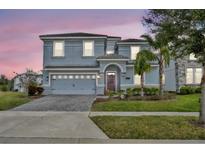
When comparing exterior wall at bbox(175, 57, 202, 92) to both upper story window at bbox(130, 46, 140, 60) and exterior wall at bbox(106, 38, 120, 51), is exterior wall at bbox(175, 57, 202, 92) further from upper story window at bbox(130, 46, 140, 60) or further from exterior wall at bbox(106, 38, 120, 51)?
exterior wall at bbox(106, 38, 120, 51)

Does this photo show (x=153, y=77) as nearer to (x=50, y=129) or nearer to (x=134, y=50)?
(x=134, y=50)

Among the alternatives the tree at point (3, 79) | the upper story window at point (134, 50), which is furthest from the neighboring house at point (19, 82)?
the upper story window at point (134, 50)

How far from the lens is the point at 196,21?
979cm

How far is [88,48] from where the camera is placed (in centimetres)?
2370

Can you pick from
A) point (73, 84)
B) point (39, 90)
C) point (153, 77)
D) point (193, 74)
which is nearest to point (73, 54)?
point (73, 84)

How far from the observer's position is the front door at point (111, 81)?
77.9ft

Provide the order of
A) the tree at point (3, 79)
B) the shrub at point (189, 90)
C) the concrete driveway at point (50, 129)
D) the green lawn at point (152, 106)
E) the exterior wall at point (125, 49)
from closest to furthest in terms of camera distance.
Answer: the concrete driveway at point (50, 129) < the green lawn at point (152, 106) < the shrub at point (189, 90) < the exterior wall at point (125, 49) < the tree at point (3, 79)

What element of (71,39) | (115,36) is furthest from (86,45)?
(115,36)

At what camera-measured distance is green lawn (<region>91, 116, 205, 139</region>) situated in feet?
28.0

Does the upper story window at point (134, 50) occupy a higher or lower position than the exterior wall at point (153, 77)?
higher

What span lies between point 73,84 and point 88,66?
5.87ft

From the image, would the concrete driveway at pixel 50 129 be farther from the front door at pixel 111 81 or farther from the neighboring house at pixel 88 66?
the front door at pixel 111 81

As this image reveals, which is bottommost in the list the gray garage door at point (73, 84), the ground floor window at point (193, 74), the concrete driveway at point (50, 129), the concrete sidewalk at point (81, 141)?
the concrete sidewalk at point (81, 141)

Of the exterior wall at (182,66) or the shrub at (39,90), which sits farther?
the exterior wall at (182,66)
